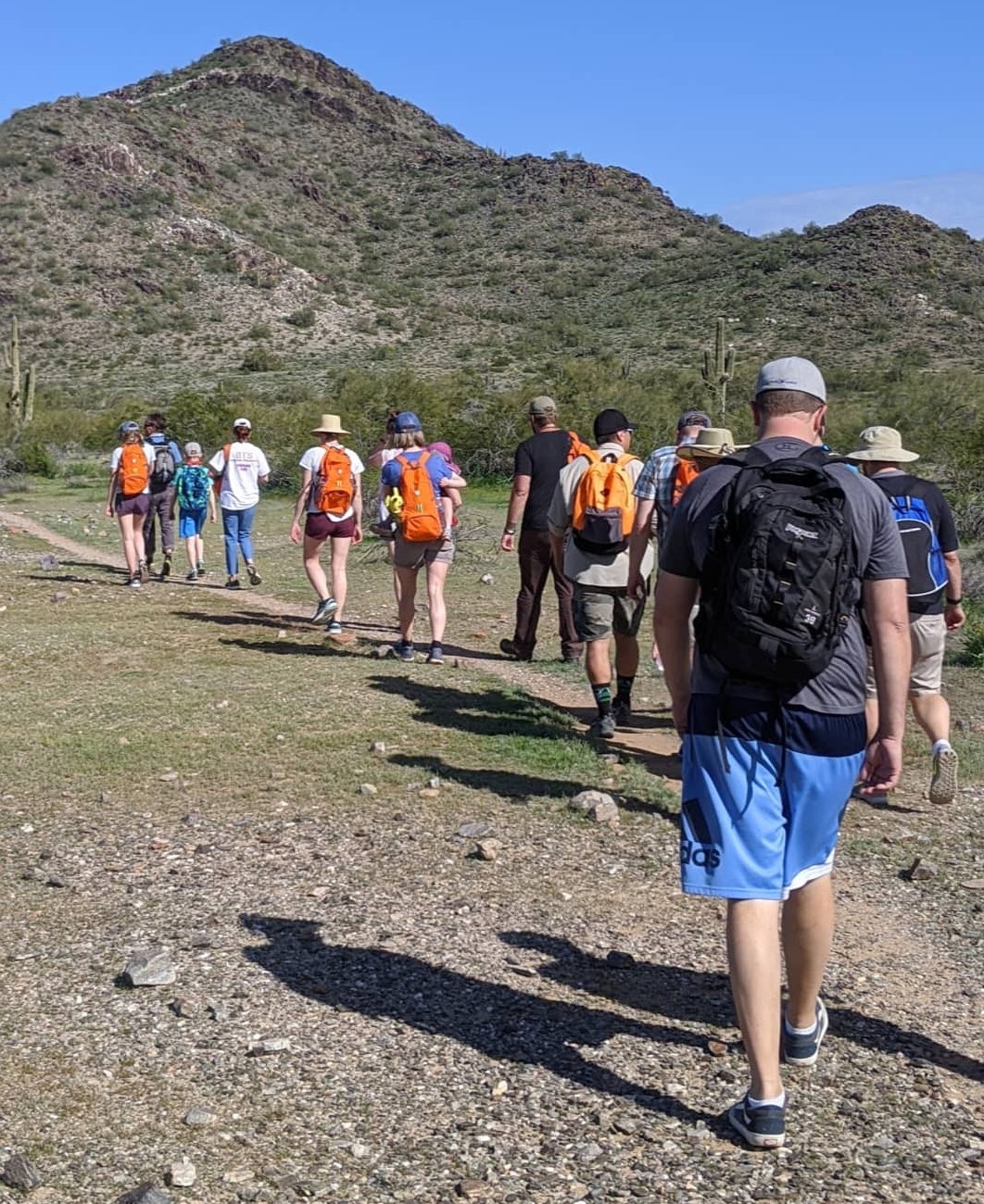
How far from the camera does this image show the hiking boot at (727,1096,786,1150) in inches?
133

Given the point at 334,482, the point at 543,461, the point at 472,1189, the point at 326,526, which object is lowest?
the point at 472,1189

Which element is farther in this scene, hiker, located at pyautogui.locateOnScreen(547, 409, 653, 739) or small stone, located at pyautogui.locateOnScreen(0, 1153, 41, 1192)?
hiker, located at pyautogui.locateOnScreen(547, 409, 653, 739)

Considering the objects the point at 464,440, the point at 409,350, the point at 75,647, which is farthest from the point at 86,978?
the point at 409,350

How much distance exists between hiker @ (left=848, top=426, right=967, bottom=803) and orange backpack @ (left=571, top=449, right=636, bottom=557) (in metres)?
1.36

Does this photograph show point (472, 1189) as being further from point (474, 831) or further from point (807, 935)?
point (474, 831)

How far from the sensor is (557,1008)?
13.9 feet

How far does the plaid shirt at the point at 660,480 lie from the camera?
696 centimetres

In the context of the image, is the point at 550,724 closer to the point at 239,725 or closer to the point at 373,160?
the point at 239,725

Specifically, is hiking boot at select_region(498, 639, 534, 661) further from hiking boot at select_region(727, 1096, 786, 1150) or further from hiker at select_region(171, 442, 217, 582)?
hiking boot at select_region(727, 1096, 786, 1150)

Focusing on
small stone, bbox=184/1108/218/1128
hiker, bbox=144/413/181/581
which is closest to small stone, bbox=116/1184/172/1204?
small stone, bbox=184/1108/218/1128

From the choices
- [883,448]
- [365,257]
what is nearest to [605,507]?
[883,448]

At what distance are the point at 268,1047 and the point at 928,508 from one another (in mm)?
3820

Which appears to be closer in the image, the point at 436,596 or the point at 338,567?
the point at 436,596

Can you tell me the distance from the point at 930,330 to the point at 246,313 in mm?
28294
